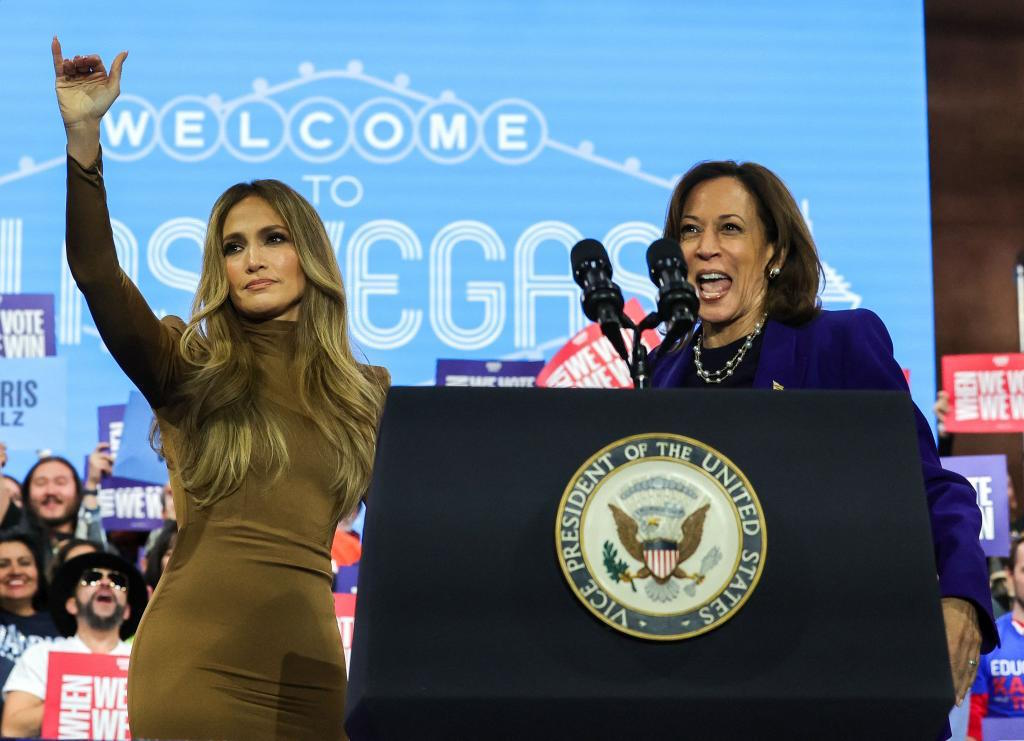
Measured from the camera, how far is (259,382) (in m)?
2.01

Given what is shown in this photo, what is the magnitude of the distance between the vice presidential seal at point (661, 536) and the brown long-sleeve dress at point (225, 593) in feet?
2.77

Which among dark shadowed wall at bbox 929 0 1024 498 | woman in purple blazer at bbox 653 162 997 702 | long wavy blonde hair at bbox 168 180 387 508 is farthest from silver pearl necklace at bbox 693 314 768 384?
dark shadowed wall at bbox 929 0 1024 498

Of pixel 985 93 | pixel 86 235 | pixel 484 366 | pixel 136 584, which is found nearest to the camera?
pixel 86 235

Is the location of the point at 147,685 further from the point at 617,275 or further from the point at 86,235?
the point at 617,275

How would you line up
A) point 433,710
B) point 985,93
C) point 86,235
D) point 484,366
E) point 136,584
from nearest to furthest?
point 433,710
point 86,235
point 136,584
point 484,366
point 985,93

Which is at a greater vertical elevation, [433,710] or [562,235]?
[562,235]

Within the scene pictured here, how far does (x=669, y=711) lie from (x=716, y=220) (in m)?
0.93

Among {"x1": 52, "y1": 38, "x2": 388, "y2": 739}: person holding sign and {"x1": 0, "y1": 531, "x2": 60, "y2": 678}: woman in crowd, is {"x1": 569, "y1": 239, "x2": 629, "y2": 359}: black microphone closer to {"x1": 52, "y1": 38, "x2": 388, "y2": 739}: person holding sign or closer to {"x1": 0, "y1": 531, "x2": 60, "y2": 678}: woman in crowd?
{"x1": 52, "y1": 38, "x2": 388, "y2": 739}: person holding sign

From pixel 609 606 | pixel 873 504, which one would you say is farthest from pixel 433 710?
pixel 873 504

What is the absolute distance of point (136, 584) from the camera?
4.63 meters

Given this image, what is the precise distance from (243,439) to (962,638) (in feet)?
3.42

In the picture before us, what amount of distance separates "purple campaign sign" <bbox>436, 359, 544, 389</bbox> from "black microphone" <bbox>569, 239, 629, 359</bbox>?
3679mm

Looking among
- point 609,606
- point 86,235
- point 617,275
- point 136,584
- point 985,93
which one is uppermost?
point 985,93

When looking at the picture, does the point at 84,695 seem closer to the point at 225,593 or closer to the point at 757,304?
the point at 225,593
